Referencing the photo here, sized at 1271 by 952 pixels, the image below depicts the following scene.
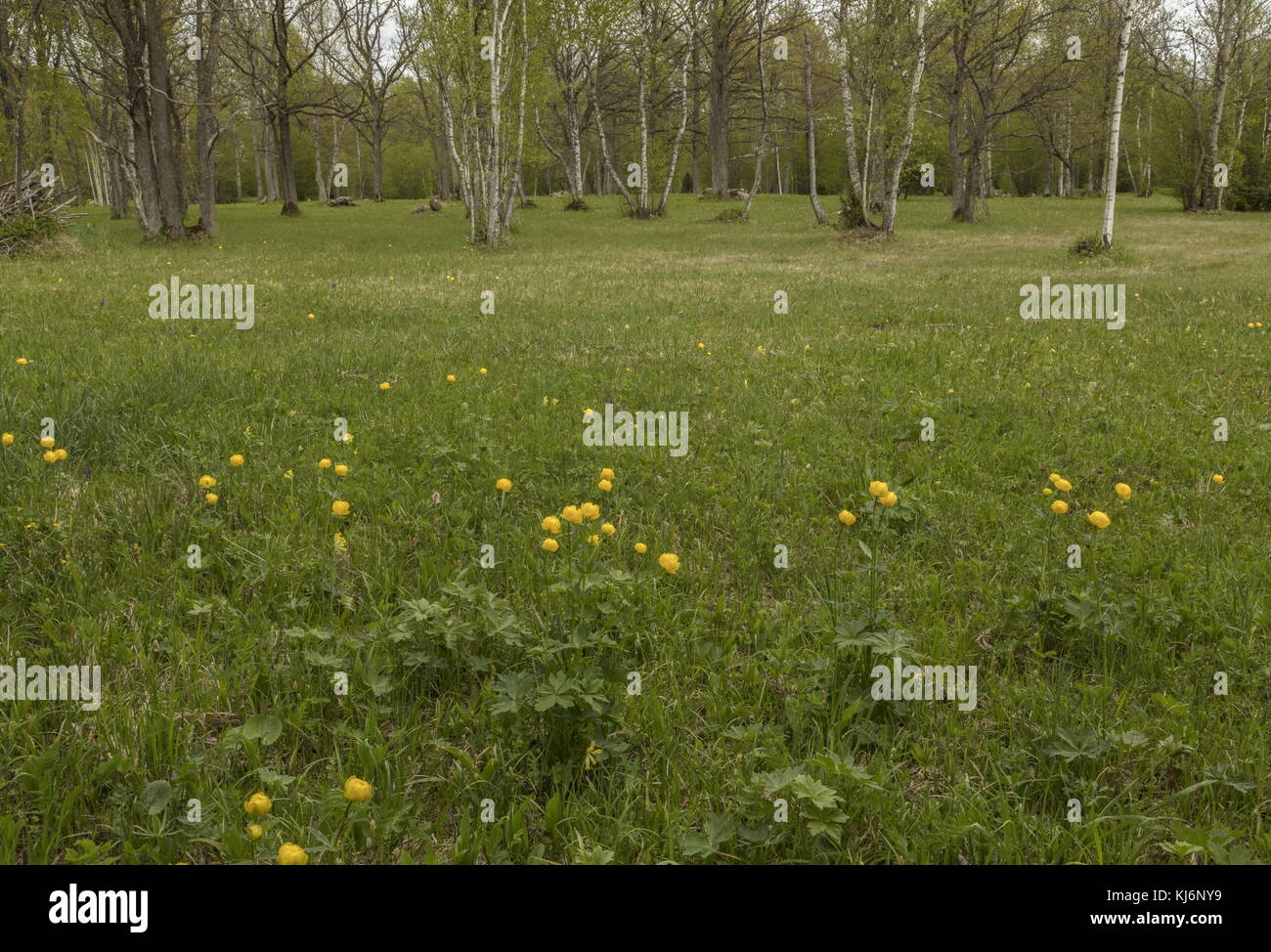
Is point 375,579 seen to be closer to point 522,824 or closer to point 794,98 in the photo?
point 522,824

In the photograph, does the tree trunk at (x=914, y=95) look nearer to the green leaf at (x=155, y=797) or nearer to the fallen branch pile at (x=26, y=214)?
the fallen branch pile at (x=26, y=214)

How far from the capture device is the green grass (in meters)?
2.13

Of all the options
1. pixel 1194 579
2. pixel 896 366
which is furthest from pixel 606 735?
pixel 896 366

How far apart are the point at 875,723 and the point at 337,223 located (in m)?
32.0

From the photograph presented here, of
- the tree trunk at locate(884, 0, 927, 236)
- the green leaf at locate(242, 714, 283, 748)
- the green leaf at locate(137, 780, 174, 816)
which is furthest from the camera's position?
the tree trunk at locate(884, 0, 927, 236)

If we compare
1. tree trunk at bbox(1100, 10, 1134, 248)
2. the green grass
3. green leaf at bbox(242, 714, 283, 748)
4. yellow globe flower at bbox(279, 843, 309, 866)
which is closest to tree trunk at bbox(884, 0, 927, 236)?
tree trunk at bbox(1100, 10, 1134, 248)

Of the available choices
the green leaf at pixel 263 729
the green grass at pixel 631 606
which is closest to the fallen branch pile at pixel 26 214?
the green grass at pixel 631 606

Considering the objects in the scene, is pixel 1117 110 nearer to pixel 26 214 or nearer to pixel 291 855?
pixel 291 855

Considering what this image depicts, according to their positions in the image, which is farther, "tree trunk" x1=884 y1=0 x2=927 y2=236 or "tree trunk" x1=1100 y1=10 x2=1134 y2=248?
"tree trunk" x1=884 y1=0 x2=927 y2=236

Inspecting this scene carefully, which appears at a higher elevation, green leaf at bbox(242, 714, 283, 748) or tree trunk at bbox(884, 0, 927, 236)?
tree trunk at bbox(884, 0, 927, 236)

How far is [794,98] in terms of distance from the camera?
47312 millimetres

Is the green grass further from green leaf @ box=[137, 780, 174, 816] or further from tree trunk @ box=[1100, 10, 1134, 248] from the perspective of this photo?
tree trunk @ box=[1100, 10, 1134, 248]

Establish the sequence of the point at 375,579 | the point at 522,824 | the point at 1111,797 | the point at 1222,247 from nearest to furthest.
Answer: the point at 522,824, the point at 1111,797, the point at 375,579, the point at 1222,247

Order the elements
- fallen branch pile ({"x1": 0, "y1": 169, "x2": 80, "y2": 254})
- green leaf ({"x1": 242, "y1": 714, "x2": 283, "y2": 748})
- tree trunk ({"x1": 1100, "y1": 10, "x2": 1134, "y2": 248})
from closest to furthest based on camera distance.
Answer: green leaf ({"x1": 242, "y1": 714, "x2": 283, "y2": 748})
tree trunk ({"x1": 1100, "y1": 10, "x2": 1134, "y2": 248})
fallen branch pile ({"x1": 0, "y1": 169, "x2": 80, "y2": 254})
